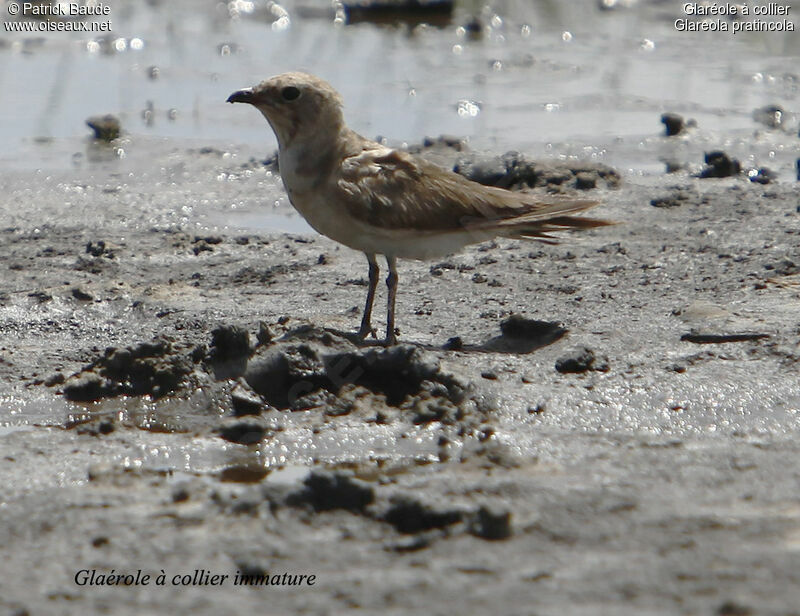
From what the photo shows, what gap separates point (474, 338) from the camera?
5.48 m

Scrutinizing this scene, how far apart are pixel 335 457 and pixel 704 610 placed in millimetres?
1636

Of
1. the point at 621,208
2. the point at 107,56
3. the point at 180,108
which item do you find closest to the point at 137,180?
the point at 180,108

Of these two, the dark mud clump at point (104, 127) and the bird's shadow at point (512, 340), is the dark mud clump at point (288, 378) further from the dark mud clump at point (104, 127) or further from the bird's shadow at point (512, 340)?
the dark mud clump at point (104, 127)

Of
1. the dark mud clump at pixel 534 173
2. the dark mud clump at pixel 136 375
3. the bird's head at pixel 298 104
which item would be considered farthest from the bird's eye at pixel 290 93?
the dark mud clump at pixel 534 173

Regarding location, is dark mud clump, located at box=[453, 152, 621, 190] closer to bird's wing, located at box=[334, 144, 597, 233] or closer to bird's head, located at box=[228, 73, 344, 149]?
bird's wing, located at box=[334, 144, 597, 233]

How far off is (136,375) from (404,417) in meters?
1.03

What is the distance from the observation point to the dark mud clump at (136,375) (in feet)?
15.6

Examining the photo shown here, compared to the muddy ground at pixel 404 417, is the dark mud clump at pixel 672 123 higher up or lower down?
higher up

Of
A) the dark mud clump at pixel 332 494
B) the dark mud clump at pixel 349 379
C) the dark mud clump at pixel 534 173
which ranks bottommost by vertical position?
the dark mud clump at pixel 332 494

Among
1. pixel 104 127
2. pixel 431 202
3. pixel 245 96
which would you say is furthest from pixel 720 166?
pixel 104 127

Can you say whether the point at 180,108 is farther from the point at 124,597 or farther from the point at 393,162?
the point at 124,597

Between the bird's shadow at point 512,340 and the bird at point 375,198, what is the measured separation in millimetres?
163

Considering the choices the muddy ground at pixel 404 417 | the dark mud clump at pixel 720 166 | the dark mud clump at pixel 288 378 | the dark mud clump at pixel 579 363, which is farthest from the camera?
the dark mud clump at pixel 720 166

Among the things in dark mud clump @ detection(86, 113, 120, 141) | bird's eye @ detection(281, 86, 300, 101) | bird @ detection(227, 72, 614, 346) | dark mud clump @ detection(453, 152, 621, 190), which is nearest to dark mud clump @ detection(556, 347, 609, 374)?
bird @ detection(227, 72, 614, 346)
